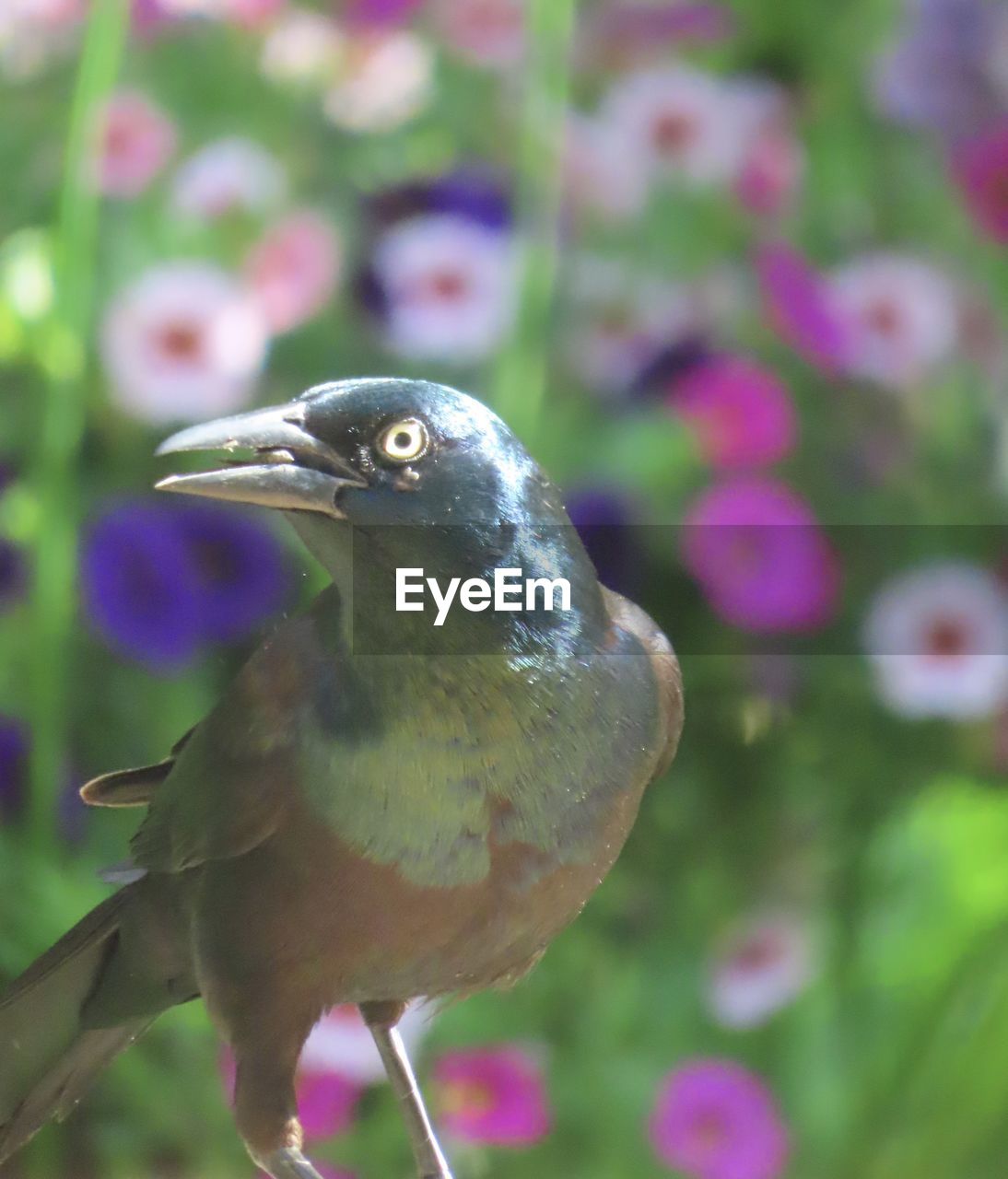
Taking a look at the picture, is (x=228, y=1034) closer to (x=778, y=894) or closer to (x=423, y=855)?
(x=423, y=855)

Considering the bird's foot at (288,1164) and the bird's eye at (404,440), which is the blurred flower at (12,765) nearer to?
the bird's foot at (288,1164)

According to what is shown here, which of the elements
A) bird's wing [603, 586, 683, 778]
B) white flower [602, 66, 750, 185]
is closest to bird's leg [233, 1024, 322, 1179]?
bird's wing [603, 586, 683, 778]

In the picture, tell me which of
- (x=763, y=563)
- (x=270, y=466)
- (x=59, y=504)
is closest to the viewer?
(x=270, y=466)

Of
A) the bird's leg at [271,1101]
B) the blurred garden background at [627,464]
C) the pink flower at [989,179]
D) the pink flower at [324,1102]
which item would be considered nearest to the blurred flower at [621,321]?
the blurred garden background at [627,464]

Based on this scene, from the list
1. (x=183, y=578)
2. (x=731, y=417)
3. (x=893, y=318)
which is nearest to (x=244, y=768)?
(x=183, y=578)

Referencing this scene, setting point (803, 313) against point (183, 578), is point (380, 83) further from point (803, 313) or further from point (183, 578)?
point (183, 578)

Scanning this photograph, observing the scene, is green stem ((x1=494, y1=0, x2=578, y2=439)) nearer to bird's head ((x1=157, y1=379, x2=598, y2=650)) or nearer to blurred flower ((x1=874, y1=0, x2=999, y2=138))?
blurred flower ((x1=874, y1=0, x2=999, y2=138))

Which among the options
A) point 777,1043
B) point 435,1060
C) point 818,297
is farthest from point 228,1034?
point 818,297
